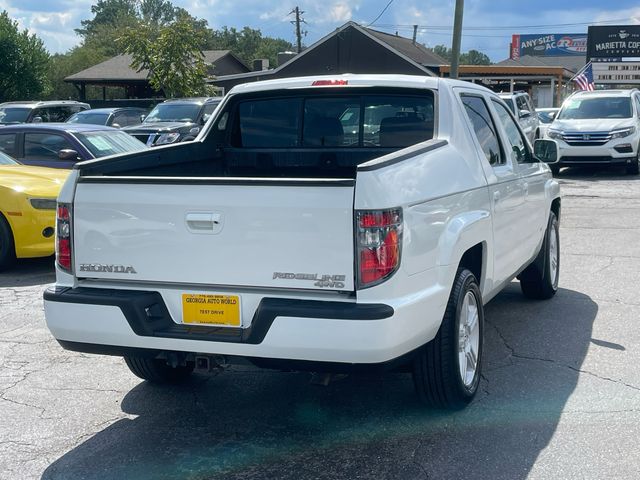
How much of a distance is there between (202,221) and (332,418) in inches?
57.5

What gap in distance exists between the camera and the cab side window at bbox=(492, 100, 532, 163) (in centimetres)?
626

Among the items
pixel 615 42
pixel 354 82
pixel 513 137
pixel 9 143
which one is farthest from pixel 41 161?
pixel 615 42

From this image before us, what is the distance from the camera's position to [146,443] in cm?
447

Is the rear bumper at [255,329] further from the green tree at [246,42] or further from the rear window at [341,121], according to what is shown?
the green tree at [246,42]

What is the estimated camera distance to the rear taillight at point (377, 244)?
3824 millimetres

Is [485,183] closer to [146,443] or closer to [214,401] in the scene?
[214,401]

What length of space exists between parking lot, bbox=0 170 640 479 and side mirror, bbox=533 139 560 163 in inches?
52.9

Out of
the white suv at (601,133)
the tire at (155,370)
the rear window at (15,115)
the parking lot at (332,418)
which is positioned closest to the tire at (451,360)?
the parking lot at (332,418)

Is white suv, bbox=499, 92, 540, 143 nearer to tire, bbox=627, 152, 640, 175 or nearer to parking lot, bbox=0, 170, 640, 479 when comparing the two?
tire, bbox=627, 152, 640, 175

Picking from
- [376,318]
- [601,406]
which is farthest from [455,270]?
[601,406]

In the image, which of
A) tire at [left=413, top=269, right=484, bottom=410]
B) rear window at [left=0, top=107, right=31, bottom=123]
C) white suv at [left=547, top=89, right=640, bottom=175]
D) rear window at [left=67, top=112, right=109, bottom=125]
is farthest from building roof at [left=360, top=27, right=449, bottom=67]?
tire at [left=413, top=269, right=484, bottom=410]

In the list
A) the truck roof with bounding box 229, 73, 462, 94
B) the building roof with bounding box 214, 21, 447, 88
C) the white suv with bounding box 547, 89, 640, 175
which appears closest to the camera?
the truck roof with bounding box 229, 73, 462, 94

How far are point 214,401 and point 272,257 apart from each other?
1.49m

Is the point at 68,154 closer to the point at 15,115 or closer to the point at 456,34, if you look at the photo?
the point at 15,115
